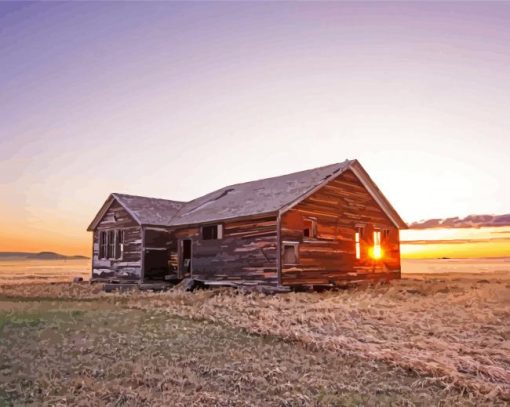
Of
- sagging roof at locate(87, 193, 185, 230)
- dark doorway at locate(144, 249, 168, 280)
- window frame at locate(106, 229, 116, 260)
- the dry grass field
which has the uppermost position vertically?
sagging roof at locate(87, 193, 185, 230)

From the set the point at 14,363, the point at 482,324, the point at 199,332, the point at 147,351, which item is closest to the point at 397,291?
the point at 482,324

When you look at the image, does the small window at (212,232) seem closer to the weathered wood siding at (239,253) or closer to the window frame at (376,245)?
the weathered wood siding at (239,253)

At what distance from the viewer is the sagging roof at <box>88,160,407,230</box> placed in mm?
23984

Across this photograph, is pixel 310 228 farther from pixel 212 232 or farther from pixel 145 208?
pixel 145 208

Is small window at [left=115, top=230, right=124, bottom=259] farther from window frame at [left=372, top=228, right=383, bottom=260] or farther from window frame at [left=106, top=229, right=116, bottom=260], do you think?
window frame at [left=372, top=228, right=383, bottom=260]

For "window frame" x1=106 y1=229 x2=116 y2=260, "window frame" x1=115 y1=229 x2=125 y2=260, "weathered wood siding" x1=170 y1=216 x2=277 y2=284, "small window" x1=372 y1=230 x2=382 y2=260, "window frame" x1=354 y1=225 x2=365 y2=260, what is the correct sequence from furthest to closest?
"window frame" x1=106 y1=229 x2=116 y2=260 < "window frame" x1=115 y1=229 x2=125 y2=260 < "small window" x1=372 y1=230 x2=382 y2=260 < "window frame" x1=354 y1=225 x2=365 y2=260 < "weathered wood siding" x1=170 y1=216 x2=277 y2=284

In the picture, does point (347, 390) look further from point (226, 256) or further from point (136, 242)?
point (136, 242)

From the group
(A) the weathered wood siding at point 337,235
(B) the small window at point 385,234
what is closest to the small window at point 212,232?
(A) the weathered wood siding at point 337,235

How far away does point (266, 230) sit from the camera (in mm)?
22953

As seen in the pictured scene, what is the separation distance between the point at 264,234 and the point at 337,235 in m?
4.50

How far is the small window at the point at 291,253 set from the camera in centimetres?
2295

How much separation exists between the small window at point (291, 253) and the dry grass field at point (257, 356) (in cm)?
630

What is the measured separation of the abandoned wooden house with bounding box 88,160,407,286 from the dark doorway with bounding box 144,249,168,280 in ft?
0.20

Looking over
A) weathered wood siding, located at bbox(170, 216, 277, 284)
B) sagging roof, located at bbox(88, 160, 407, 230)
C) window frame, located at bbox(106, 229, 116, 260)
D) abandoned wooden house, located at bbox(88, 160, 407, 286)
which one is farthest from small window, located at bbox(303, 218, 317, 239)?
window frame, located at bbox(106, 229, 116, 260)
